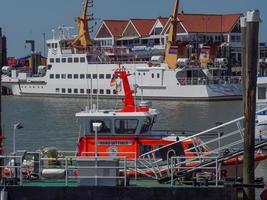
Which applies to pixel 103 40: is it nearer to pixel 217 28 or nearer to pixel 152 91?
pixel 217 28

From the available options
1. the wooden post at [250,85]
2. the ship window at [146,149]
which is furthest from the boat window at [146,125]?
the wooden post at [250,85]

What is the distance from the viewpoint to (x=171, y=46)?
90062 millimetres

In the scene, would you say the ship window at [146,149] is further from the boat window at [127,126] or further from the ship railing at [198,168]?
the ship railing at [198,168]

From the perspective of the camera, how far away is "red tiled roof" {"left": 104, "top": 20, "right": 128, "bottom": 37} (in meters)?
131

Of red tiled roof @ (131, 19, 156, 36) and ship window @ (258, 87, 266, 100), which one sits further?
red tiled roof @ (131, 19, 156, 36)

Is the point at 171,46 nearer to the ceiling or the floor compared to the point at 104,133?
nearer to the ceiling

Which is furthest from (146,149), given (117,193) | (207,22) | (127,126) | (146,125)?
(207,22)

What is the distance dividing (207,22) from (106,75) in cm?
3562

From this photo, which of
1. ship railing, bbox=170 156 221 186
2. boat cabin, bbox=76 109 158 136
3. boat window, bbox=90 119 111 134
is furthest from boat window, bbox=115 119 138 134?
ship railing, bbox=170 156 221 186

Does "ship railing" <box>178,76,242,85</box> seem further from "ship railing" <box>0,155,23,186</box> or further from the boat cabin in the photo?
"ship railing" <box>0,155,23,186</box>

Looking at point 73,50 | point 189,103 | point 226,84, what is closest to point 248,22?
point 189,103

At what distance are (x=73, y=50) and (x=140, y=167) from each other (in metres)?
77.1

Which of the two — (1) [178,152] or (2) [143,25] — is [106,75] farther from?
(1) [178,152]

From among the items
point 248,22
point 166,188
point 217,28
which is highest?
point 217,28
